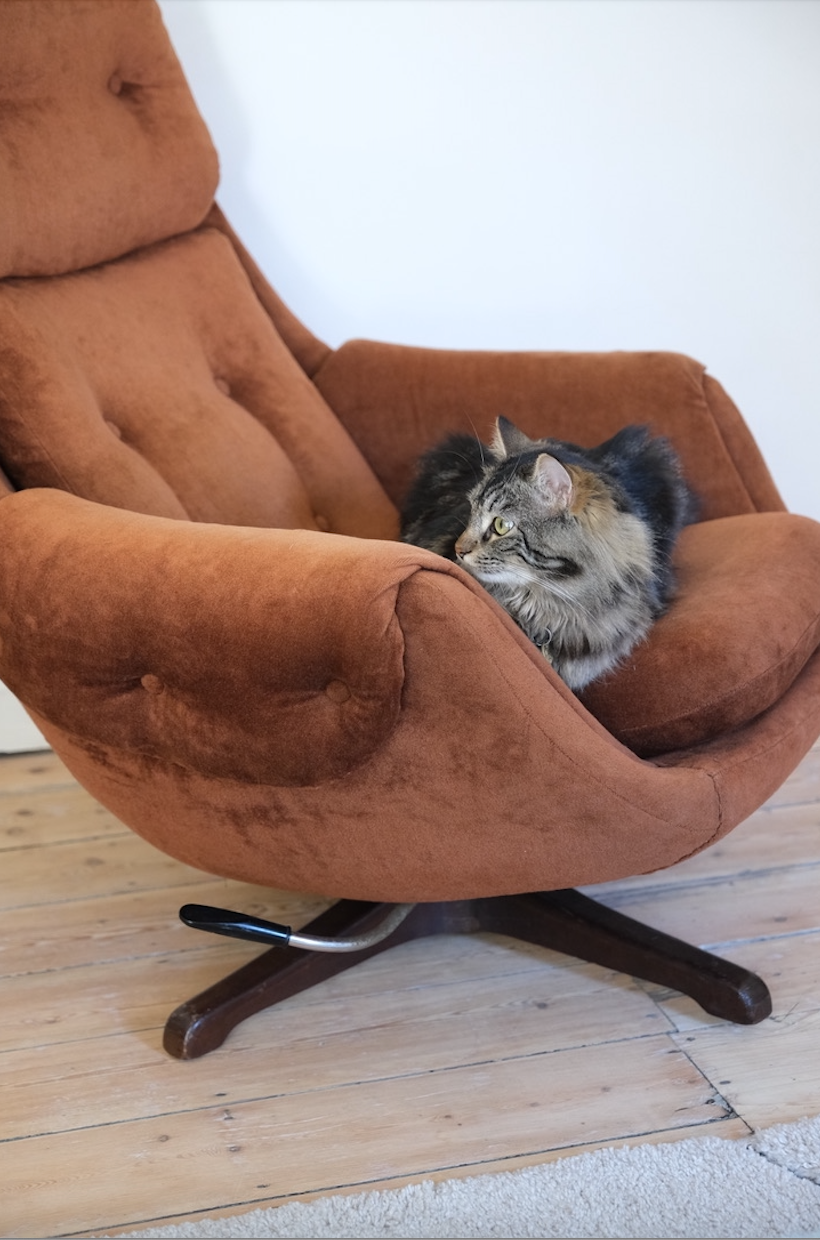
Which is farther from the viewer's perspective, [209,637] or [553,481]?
[553,481]

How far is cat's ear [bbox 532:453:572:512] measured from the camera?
134 cm

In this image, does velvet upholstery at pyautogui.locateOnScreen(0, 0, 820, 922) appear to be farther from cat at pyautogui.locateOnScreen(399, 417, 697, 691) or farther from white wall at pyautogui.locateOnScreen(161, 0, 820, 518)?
white wall at pyautogui.locateOnScreen(161, 0, 820, 518)

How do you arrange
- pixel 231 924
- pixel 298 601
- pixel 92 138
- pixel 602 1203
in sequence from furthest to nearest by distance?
pixel 92 138, pixel 231 924, pixel 602 1203, pixel 298 601

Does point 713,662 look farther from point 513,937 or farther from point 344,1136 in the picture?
point 344,1136

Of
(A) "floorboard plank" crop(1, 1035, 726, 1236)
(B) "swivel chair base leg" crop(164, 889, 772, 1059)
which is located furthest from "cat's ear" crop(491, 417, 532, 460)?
(A) "floorboard plank" crop(1, 1035, 726, 1236)

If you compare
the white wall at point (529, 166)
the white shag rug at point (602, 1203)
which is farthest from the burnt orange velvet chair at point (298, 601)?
the white wall at point (529, 166)

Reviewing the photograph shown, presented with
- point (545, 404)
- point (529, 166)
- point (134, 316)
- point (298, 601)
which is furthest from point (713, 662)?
point (529, 166)

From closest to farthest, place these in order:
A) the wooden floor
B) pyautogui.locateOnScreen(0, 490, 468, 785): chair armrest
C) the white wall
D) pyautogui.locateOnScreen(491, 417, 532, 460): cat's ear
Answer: pyautogui.locateOnScreen(0, 490, 468, 785): chair armrest → the wooden floor → pyautogui.locateOnScreen(491, 417, 532, 460): cat's ear → the white wall

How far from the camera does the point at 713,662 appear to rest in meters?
1.37

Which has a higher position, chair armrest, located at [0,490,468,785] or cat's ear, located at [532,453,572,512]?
cat's ear, located at [532,453,572,512]

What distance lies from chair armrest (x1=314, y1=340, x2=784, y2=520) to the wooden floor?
0.65 meters

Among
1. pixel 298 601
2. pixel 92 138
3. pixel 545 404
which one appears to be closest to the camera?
pixel 298 601

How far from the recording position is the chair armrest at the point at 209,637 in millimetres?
1077

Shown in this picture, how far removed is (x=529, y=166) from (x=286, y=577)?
5.22 feet
